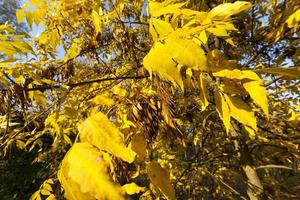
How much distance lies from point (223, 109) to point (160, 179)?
208 mm

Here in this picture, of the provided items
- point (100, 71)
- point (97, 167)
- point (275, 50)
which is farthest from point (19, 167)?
point (97, 167)

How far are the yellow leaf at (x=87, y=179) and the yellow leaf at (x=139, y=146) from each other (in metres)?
0.19

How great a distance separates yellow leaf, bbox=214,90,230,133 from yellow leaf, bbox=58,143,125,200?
30 cm

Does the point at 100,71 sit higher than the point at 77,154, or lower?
lower

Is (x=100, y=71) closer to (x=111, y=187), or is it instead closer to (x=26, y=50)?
(x=26, y=50)

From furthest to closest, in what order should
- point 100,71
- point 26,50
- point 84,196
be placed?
point 100,71, point 26,50, point 84,196

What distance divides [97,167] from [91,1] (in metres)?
1.30

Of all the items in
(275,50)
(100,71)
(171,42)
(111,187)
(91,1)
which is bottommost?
(275,50)

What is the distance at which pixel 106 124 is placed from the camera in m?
0.58

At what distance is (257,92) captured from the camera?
0.65 m

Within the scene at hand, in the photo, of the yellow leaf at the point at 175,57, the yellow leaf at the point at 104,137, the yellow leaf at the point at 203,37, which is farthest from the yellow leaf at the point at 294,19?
the yellow leaf at the point at 104,137

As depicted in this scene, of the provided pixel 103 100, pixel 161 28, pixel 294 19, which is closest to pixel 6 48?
pixel 103 100

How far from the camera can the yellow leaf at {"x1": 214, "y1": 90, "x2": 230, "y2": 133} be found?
67 centimetres

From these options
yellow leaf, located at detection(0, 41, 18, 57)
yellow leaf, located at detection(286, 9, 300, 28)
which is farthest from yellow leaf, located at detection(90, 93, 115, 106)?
yellow leaf, located at detection(286, 9, 300, 28)
